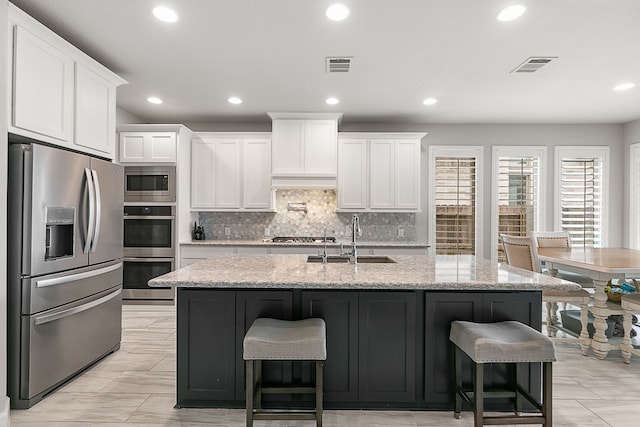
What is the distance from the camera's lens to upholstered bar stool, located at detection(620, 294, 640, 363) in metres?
3.33

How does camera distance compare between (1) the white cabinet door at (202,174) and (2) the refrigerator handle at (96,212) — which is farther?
(1) the white cabinet door at (202,174)

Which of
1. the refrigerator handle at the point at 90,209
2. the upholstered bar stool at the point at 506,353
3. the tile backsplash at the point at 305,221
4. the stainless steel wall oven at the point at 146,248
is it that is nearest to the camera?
the upholstered bar stool at the point at 506,353

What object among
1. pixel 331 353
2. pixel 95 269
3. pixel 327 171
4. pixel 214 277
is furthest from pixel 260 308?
pixel 327 171

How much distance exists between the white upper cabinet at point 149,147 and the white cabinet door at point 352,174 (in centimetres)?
225

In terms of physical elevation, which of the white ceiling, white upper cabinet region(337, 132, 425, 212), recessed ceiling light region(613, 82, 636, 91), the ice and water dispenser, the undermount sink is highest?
recessed ceiling light region(613, 82, 636, 91)

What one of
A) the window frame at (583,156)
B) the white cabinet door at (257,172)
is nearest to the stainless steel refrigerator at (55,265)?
the white cabinet door at (257,172)

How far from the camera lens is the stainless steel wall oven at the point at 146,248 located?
5141mm

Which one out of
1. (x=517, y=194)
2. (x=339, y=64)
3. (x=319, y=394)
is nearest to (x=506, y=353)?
(x=319, y=394)

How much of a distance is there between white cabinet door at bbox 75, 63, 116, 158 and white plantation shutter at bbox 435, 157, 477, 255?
4427 millimetres

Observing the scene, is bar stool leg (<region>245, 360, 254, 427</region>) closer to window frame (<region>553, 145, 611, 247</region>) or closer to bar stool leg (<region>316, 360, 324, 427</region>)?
bar stool leg (<region>316, 360, 324, 427</region>)

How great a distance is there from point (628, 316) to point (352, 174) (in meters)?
3.42

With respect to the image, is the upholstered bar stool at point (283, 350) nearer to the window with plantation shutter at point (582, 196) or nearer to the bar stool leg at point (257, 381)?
the bar stool leg at point (257, 381)

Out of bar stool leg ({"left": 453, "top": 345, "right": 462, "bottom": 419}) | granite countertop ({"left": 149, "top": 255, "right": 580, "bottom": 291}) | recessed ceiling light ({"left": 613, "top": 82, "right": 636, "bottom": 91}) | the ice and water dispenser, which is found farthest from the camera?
recessed ceiling light ({"left": 613, "top": 82, "right": 636, "bottom": 91})

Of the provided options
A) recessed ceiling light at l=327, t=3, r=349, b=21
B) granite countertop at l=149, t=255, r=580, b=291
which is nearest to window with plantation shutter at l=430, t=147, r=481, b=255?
granite countertop at l=149, t=255, r=580, b=291
